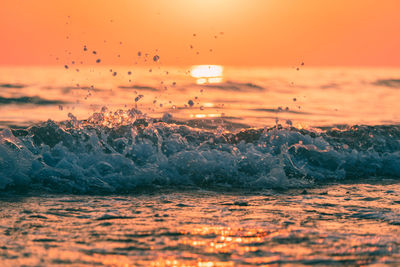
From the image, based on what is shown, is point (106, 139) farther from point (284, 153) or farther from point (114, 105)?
point (114, 105)

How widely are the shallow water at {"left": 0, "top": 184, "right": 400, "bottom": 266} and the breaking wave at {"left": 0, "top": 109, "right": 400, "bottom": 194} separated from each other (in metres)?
0.64

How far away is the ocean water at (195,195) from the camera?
166 inches

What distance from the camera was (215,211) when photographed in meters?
5.55

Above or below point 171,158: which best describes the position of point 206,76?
above

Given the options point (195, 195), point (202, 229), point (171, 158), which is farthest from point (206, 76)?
point (202, 229)

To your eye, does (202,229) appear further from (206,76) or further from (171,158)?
(206,76)

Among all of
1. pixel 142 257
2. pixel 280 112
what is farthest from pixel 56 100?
pixel 142 257

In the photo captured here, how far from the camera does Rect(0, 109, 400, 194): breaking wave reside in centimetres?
696

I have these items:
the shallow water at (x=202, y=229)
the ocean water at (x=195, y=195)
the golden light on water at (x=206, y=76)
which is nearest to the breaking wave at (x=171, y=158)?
the ocean water at (x=195, y=195)

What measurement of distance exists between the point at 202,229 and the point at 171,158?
297 cm

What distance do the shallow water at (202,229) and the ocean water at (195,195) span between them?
15 mm

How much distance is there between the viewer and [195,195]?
6.48m

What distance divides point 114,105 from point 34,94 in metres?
3.82

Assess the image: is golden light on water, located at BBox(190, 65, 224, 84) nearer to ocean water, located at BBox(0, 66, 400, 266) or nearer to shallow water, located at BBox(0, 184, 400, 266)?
ocean water, located at BBox(0, 66, 400, 266)
